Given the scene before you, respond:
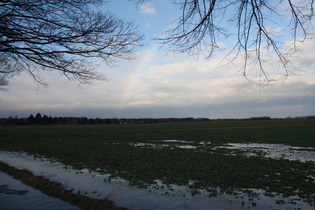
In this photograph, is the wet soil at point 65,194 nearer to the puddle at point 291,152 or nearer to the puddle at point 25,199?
the puddle at point 25,199

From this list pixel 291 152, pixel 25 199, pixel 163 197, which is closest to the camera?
pixel 25 199

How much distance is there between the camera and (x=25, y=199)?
8.60 m

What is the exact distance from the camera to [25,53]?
6496 millimetres

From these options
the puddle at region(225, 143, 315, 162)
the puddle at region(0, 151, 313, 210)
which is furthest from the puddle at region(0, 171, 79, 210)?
the puddle at region(225, 143, 315, 162)

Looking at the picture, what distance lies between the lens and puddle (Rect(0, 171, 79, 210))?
7895 mm

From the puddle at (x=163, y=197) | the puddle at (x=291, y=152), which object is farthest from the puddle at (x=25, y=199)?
the puddle at (x=291, y=152)

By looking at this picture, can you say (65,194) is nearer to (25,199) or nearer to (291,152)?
(25,199)

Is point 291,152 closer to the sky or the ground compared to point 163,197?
closer to the sky

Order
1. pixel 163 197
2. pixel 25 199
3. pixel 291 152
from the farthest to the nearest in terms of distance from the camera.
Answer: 1. pixel 291 152
2. pixel 163 197
3. pixel 25 199

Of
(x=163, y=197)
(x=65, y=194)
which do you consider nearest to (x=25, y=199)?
(x=65, y=194)

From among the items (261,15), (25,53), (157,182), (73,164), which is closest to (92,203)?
(157,182)

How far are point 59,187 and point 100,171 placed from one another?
3.63m

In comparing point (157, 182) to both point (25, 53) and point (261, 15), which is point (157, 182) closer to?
point (25, 53)

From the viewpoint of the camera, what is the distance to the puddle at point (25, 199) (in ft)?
25.9
